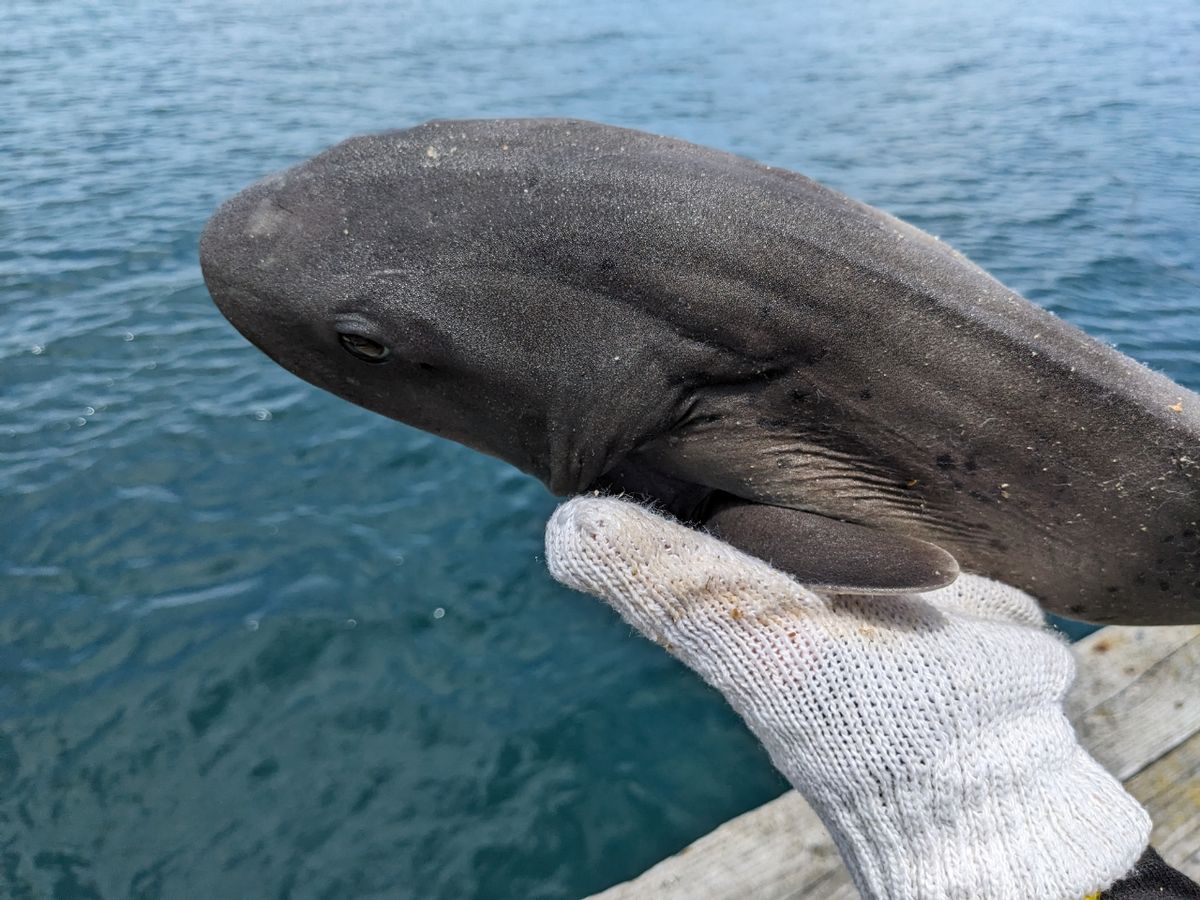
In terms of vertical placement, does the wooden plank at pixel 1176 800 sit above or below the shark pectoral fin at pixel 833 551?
below

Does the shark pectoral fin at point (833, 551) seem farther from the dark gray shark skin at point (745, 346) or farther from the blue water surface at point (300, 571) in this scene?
the blue water surface at point (300, 571)

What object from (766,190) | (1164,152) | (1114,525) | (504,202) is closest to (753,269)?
(766,190)

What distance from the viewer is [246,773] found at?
5.79 metres

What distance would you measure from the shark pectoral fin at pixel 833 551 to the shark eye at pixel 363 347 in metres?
1.09

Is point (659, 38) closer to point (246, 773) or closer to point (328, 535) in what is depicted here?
point (328, 535)

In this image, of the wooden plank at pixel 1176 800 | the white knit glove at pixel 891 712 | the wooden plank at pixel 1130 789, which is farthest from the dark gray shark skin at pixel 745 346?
the wooden plank at pixel 1130 789

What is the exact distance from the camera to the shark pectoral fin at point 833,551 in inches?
88.4

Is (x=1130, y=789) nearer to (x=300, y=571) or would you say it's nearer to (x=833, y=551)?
(x=833, y=551)

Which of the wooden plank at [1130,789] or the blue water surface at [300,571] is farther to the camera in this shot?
the blue water surface at [300,571]

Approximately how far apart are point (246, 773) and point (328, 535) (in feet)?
7.30

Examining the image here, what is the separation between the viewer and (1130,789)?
4.23 meters

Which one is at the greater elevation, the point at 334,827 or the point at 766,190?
the point at 766,190

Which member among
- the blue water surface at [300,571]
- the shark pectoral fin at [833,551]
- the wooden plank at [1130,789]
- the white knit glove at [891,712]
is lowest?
the blue water surface at [300,571]

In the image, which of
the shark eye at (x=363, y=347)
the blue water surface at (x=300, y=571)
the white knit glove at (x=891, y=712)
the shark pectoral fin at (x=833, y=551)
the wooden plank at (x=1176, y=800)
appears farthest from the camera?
the blue water surface at (x=300, y=571)
